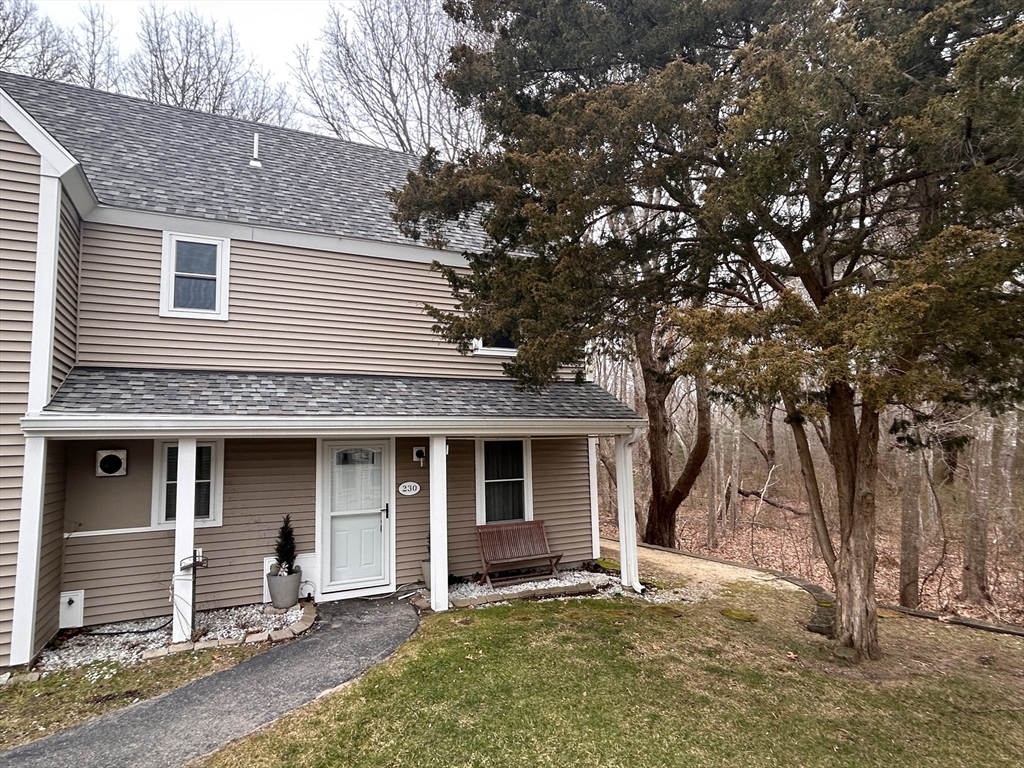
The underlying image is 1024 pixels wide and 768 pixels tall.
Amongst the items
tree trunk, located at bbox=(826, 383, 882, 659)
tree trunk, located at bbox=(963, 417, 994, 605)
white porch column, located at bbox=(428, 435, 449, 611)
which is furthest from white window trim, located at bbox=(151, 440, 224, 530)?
tree trunk, located at bbox=(963, 417, 994, 605)

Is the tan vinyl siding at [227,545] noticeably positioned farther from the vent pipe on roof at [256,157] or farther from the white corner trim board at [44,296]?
the vent pipe on roof at [256,157]

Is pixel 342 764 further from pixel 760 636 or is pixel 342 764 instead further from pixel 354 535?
pixel 760 636

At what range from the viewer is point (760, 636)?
6.37 metres

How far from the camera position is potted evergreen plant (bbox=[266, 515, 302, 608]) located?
677 cm

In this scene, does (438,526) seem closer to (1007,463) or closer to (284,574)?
(284,574)

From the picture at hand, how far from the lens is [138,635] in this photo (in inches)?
236

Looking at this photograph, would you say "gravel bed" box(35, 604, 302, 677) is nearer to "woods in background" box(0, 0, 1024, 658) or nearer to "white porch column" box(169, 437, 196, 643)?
"white porch column" box(169, 437, 196, 643)

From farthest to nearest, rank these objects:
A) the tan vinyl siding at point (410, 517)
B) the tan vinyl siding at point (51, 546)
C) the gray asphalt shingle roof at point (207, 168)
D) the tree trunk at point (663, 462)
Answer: the tree trunk at point (663, 462), the tan vinyl siding at point (410, 517), the gray asphalt shingle roof at point (207, 168), the tan vinyl siding at point (51, 546)

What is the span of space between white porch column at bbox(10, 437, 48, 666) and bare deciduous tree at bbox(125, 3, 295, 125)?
15.1 metres

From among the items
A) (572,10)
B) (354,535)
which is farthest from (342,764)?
(572,10)

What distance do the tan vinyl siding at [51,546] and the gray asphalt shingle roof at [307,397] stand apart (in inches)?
28.9

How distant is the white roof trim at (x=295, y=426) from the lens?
209 inches

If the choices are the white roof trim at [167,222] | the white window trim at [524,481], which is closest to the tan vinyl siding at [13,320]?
the white roof trim at [167,222]

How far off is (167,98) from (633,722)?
20.0m
